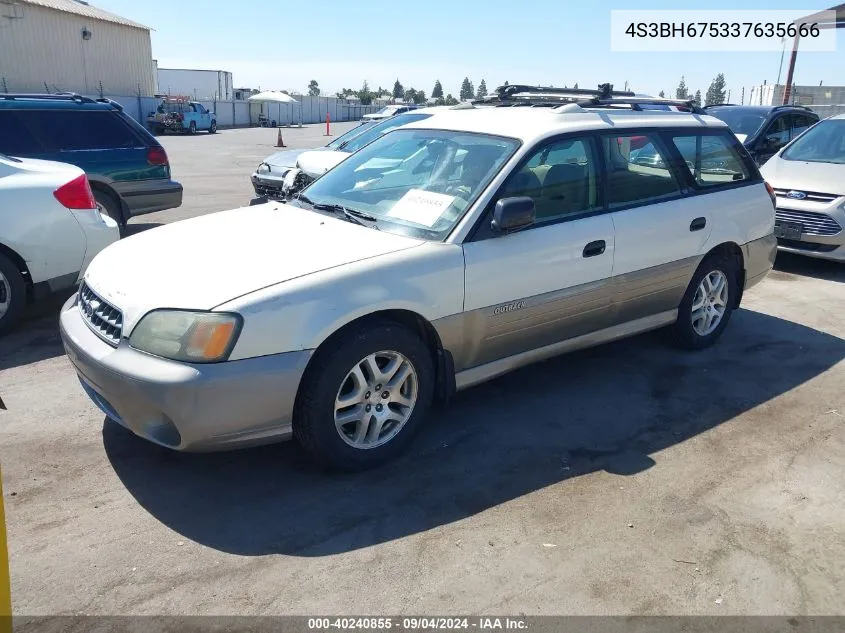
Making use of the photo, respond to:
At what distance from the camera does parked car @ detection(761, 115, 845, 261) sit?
802 centimetres

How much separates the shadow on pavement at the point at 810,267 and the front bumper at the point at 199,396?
6.79 m

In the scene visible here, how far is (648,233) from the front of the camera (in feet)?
15.8

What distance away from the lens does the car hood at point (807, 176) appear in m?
8.30

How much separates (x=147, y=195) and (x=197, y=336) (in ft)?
21.2

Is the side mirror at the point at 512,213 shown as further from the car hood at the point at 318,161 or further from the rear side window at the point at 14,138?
the rear side window at the point at 14,138

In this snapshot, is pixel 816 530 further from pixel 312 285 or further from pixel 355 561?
pixel 312 285

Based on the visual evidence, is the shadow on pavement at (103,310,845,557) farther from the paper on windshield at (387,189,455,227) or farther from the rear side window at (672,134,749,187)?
the rear side window at (672,134,749,187)

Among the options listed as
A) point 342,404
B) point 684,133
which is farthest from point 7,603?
point 684,133

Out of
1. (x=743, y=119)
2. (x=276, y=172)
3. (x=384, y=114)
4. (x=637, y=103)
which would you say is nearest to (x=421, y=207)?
(x=637, y=103)

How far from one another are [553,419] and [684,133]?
2401 millimetres

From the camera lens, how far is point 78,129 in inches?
331

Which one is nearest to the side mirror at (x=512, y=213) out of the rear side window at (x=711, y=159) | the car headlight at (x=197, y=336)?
the car headlight at (x=197, y=336)

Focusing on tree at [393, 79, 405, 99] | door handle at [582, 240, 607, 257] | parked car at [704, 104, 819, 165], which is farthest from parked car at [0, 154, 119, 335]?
tree at [393, 79, 405, 99]

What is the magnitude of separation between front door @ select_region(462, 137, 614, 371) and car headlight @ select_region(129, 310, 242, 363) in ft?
4.36
